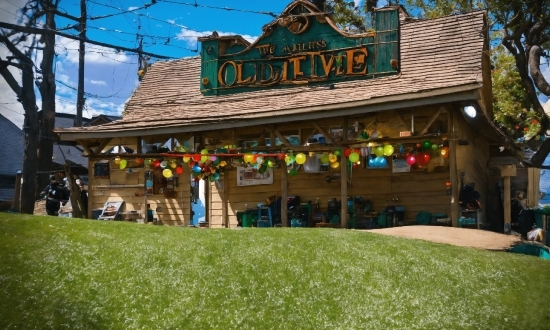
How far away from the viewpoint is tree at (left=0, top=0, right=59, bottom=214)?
1053 inches

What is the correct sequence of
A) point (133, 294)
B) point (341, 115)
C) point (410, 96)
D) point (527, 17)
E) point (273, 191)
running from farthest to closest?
point (527, 17) < point (273, 191) < point (341, 115) < point (410, 96) < point (133, 294)

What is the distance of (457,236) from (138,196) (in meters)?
10.9

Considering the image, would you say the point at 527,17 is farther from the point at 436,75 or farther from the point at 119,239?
the point at 119,239

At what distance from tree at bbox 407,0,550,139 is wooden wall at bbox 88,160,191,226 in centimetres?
1145

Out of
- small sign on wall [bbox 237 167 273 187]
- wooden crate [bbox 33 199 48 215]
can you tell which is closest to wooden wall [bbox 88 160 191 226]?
small sign on wall [bbox 237 167 273 187]

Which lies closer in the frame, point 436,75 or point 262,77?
point 436,75

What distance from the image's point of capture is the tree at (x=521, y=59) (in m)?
20.9

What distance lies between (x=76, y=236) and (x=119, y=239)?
32.2 inches

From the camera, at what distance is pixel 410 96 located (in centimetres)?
1609

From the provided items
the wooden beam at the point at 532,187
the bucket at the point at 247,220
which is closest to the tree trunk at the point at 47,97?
the bucket at the point at 247,220

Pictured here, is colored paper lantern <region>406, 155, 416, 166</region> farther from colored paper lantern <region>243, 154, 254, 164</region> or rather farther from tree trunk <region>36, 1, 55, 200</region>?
tree trunk <region>36, 1, 55, 200</region>

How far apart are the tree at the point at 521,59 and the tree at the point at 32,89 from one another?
17.4 meters

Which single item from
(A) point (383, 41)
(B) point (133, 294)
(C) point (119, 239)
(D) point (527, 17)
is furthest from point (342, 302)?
(D) point (527, 17)

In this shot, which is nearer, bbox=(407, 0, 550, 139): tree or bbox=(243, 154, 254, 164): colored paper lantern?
bbox=(243, 154, 254, 164): colored paper lantern
